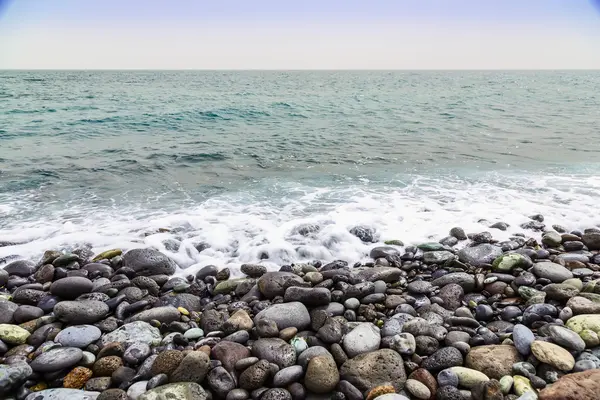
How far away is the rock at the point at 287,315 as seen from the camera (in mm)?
4023

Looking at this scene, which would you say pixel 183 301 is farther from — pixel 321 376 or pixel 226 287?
pixel 321 376

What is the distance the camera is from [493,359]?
10.9ft

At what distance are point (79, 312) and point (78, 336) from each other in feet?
1.46

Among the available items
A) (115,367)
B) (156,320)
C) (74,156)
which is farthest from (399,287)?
(74,156)

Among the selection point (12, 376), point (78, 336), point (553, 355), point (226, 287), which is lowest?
point (226, 287)

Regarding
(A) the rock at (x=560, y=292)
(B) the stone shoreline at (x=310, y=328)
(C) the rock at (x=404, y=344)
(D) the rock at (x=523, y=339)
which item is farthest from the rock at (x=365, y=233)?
(D) the rock at (x=523, y=339)

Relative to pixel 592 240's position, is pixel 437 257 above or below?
below

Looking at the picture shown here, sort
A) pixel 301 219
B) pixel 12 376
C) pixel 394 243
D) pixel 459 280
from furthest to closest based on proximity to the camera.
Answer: pixel 301 219, pixel 394 243, pixel 459 280, pixel 12 376

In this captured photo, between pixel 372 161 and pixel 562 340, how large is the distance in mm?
9531

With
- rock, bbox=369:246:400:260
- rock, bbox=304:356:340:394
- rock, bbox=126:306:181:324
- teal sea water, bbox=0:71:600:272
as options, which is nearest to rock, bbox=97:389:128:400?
rock, bbox=126:306:181:324

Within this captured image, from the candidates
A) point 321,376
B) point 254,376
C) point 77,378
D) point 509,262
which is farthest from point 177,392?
point 509,262

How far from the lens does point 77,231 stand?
6828 millimetres

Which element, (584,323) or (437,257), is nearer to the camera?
(584,323)

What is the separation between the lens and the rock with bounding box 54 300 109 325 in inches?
164
